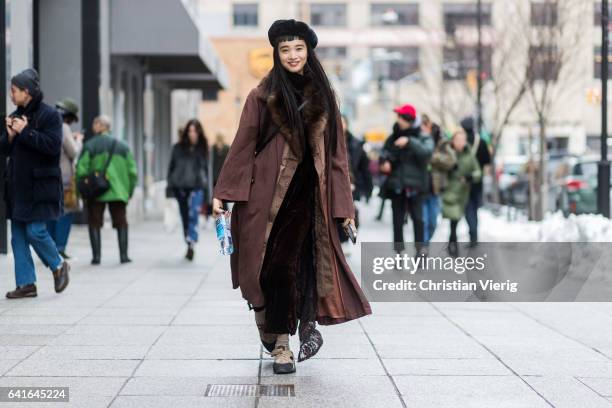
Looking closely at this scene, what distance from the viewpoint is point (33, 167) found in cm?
945

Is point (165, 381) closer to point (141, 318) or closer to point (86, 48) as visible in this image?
point (141, 318)

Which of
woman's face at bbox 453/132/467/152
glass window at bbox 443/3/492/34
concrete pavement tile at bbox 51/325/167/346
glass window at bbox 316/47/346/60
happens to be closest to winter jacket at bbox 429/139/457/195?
woman's face at bbox 453/132/467/152

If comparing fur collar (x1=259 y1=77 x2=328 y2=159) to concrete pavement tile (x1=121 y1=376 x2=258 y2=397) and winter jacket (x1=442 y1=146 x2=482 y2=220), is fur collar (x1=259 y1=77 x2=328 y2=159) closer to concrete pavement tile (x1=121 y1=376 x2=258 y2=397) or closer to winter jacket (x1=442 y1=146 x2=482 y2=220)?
concrete pavement tile (x1=121 y1=376 x2=258 y2=397)

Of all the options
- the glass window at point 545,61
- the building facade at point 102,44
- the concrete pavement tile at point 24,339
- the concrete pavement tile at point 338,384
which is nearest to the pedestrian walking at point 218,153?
the building facade at point 102,44

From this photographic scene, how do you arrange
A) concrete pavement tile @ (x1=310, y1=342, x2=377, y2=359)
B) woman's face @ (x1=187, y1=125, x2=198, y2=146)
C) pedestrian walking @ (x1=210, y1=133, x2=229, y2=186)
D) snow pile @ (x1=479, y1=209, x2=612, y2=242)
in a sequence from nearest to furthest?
concrete pavement tile @ (x1=310, y1=342, x2=377, y2=359), snow pile @ (x1=479, y1=209, x2=612, y2=242), woman's face @ (x1=187, y1=125, x2=198, y2=146), pedestrian walking @ (x1=210, y1=133, x2=229, y2=186)

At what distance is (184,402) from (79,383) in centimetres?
75

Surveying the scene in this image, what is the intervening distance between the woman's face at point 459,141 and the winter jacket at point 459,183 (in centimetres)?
6

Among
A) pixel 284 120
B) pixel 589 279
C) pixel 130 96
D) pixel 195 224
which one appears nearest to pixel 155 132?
pixel 130 96

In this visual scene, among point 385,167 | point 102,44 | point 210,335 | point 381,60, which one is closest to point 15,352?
point 210,335

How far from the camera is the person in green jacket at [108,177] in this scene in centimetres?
1327

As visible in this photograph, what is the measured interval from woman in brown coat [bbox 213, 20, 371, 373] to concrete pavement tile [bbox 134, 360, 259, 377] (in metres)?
0.24

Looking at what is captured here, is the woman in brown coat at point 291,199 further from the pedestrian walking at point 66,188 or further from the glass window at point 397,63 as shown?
the glass window at point 397,63

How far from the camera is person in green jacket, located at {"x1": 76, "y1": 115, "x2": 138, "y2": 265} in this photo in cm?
1327

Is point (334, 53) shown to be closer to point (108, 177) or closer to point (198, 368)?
point (108, 177)
